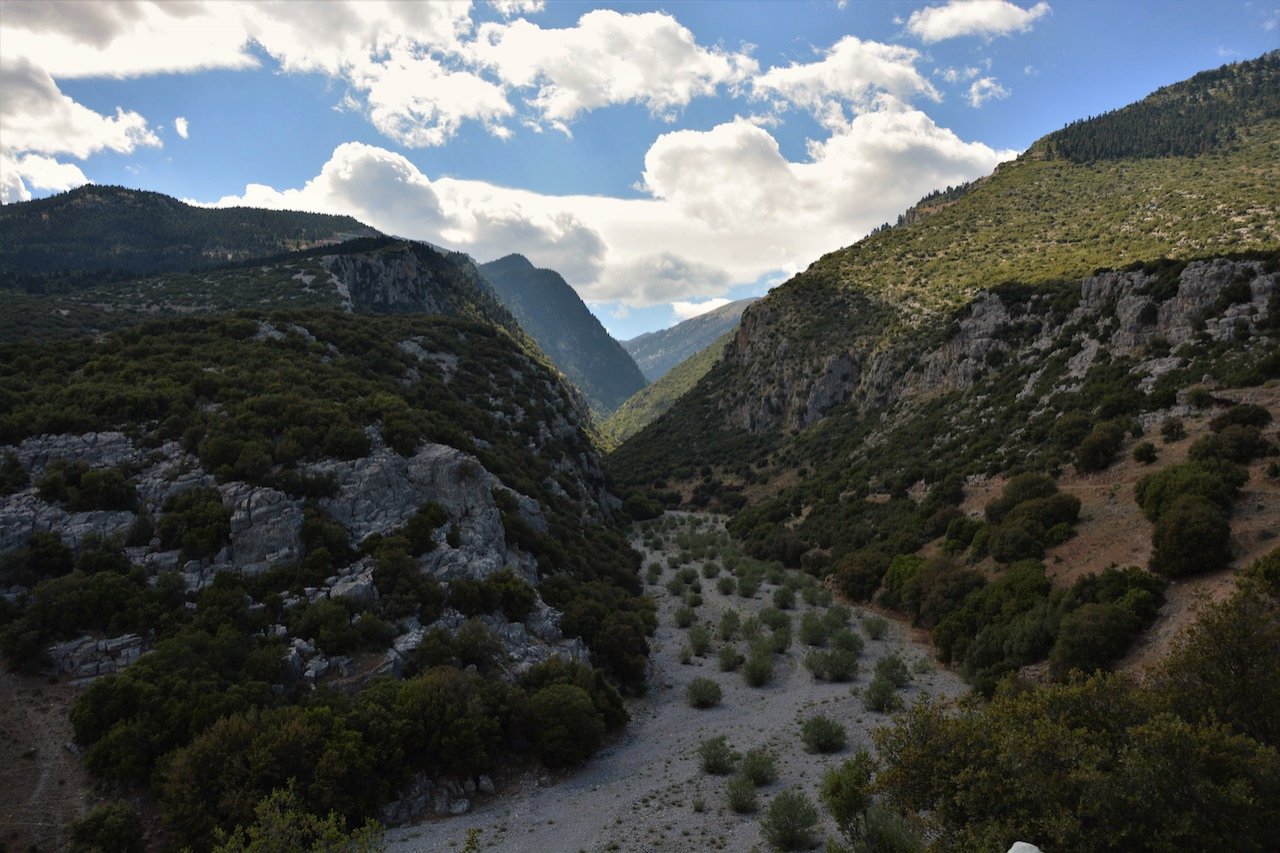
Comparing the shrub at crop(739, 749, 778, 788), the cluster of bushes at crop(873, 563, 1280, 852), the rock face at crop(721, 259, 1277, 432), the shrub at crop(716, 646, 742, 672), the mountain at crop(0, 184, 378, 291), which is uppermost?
the mountain at crop(0, 184, 378, 291)

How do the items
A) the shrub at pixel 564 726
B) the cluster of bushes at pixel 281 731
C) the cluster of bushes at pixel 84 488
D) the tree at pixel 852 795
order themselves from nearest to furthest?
1. the tree at pixel 852 795
2. the cluster of bushes at pixel 281 731
3. the shrub at pixel 564 726
4. the cluster of bushes at pixel 84 488

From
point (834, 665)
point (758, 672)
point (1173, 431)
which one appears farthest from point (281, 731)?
point (1173, 431)

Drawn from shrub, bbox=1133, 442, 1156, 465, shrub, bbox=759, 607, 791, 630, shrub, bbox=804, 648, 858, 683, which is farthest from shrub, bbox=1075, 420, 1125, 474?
shrub, bbox=759, 607, 791, 630

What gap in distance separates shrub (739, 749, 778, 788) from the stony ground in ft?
1.22

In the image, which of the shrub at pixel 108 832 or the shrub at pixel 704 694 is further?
the shrub at pixel 704 694

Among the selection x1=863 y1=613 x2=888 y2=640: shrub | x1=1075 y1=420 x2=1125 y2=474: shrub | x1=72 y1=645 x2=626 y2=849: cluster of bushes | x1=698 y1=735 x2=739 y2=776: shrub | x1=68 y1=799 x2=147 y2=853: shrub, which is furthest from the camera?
x1=1075 y1=420 x2=1125 y2=474: shrub

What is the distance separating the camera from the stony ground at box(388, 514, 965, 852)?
1686 centimetres

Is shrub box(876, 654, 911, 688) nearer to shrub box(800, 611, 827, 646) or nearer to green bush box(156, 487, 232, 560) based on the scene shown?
shrub box(800, 611, 827, 646)

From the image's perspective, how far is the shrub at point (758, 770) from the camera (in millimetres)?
18703

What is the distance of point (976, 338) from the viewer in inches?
2350

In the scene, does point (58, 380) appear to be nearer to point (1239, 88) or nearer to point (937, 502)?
point (937, 502)

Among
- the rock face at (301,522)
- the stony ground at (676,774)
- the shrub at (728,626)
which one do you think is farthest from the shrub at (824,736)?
the shrub at (728,626)

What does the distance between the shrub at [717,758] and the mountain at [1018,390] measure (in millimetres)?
10510

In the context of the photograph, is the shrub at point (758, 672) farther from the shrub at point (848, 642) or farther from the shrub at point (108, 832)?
the shrub at point (108, 832)
